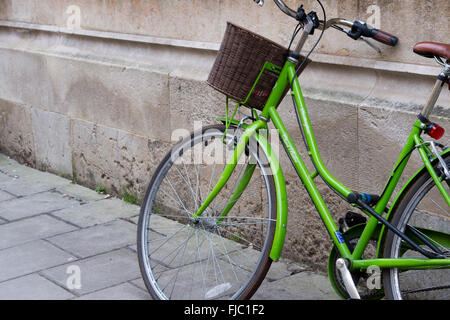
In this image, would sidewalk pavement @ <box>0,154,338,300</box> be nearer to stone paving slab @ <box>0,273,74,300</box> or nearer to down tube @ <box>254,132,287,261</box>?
stone paving slab @ <box>0,273,74,300</box>

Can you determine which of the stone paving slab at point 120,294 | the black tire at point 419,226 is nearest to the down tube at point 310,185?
the black tire at point 419,226

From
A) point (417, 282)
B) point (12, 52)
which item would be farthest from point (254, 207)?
point (12, 52)

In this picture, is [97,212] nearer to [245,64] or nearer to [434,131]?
[245,64]

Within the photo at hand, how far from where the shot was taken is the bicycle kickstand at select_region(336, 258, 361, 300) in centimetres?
319

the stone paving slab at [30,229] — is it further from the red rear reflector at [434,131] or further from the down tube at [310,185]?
the red rear reflector at [434,131]

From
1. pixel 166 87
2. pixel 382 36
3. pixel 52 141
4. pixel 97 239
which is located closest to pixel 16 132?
pixel 52 141

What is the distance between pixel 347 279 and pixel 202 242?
121 centimetres

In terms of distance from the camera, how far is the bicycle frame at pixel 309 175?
10.1 feet

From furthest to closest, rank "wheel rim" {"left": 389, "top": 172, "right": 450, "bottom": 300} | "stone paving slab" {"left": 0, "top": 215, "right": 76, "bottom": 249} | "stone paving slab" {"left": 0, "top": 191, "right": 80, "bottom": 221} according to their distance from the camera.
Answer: "stone paving slab" {"left": 0, "top": 191, "right": 80, "bottom": 221} → "stone paving slab" {"left": 0, "top": 215, "right": 76, "bottom": 249} → "wheel rim" {"left": 389, "top": 172, "right": 450, "bottom": 300}

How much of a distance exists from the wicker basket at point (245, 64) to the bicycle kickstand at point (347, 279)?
81 centimetres

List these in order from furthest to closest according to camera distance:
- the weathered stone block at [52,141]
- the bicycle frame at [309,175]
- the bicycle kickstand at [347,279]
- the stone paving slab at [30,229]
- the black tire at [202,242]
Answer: the weathered stone block at [52,141] → the stone paving slab at [30,229] → the black tire at [202,242] → the bicycle kickstand at [347,279] → the bicycle frame at [309,175]

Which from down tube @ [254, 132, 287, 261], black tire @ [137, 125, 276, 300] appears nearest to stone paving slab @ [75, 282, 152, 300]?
black tire @ [137, 125, 276, 300]

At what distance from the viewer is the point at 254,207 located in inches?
184

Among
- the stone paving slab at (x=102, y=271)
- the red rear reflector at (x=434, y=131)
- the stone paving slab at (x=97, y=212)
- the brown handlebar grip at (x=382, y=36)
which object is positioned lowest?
the stone paving slab at (x=102, y=271)
